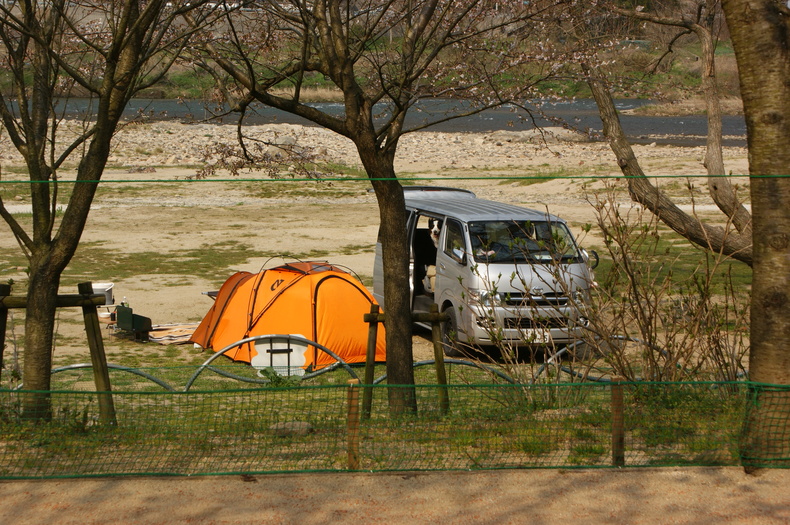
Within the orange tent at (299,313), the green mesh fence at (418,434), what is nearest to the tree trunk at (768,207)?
the green mesh fence at (418,434)

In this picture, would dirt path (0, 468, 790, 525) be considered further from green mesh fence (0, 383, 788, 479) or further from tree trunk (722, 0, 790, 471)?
tree trunk (722, 0, 790, 471)

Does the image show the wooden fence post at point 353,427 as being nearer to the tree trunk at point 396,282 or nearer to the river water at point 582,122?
the tree trunk at point 396,282

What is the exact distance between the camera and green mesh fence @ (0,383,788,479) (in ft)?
19.4

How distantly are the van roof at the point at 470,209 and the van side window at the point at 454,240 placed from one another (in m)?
0.14

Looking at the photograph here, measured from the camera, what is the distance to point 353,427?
588 centimetres

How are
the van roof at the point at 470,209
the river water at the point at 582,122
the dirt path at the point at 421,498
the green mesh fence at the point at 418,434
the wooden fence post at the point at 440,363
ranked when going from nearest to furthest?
the dirt path at the point at 421,498 < the green mesh fence at the point at 418,434 < the wooden fence post at the point at 440,363 < the van roof at the point at 470,209 < the river water at the point at 582,122

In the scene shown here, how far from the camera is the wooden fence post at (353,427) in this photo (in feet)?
19.2

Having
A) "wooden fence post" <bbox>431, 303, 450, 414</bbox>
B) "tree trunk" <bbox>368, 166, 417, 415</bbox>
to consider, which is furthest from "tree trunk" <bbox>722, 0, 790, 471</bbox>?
"tree trunk" <bbox>368, 166, 417, 415</bbox>

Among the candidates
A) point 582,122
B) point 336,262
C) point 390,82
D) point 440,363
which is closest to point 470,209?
point 390,82

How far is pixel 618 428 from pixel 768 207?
1.73m

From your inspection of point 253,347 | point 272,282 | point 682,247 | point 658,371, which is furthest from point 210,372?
point 682,247

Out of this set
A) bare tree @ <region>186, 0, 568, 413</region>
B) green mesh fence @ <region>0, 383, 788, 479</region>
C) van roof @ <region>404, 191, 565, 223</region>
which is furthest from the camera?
van roof @ <region>404, 191, 565, 223</region>

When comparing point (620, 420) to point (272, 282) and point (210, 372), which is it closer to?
point (210, 372)

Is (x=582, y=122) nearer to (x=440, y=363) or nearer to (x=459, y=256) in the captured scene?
(x=459, y=256)
